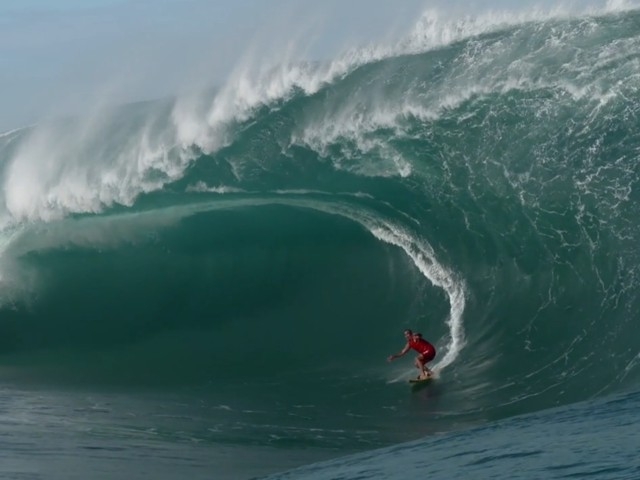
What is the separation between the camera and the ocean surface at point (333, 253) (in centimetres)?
1214

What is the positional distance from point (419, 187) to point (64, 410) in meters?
6.13

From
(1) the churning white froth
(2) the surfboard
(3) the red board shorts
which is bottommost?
(2) the surfboard

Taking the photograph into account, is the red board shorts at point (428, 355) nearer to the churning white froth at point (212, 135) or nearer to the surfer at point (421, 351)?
the surfer at point (421, 351)

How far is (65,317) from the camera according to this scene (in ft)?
55.1

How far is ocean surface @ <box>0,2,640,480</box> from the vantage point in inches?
478

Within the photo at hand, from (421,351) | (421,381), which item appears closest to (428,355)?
(421,351)

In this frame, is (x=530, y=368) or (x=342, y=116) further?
(x=342, y=116)

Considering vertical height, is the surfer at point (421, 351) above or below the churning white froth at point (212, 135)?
below

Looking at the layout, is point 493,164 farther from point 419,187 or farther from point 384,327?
point 384,327

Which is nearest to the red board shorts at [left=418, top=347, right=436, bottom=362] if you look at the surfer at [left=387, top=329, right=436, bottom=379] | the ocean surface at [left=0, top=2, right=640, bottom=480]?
the surfer at [left=387, top=329, right=436, bottom=379]

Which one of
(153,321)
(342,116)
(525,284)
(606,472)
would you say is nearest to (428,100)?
(342,116)

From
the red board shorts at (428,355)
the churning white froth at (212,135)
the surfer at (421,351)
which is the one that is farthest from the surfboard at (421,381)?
the churning white froth at (212,135)

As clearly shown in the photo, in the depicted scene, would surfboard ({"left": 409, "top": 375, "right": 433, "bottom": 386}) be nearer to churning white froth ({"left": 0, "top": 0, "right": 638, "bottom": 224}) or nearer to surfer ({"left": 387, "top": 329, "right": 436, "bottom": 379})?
surfer ({"left": 387, "top": 329, "right": 436, "bottom": 379})

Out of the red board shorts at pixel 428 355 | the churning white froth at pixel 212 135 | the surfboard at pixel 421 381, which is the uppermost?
the churning white froth at pixel 212 135
